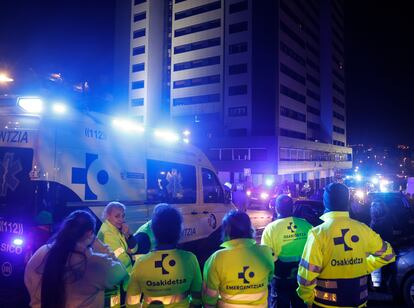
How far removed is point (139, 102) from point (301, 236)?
2415 inches

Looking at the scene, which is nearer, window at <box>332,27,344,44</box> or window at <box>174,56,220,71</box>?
window at <box>174,56,220,71</box>

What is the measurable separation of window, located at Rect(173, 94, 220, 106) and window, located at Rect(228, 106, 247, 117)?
10.3ft

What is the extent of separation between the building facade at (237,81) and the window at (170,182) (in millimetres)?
35181

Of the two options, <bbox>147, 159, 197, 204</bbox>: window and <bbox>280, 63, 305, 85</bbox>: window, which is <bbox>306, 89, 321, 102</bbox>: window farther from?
<bbox>147, 159, 197, 204</bbox>: window

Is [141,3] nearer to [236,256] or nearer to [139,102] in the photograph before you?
[139,102]

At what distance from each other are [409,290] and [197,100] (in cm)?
5290

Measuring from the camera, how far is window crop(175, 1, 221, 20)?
58.0 metres

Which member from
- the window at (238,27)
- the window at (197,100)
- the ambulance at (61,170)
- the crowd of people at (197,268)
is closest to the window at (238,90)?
the window at (197,100)

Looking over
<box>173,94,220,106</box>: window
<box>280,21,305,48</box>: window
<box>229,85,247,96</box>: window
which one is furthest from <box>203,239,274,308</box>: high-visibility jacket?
<box>280,21,305,48</box>: window

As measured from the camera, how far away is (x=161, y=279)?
2.72 metres

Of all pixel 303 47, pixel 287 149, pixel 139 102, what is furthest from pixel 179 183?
pixel 303 47

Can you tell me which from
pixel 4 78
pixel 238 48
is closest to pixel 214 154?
pixel 238 48

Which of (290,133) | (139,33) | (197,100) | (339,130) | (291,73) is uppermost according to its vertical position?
(139,33)

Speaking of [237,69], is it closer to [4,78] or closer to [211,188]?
[211,188]
